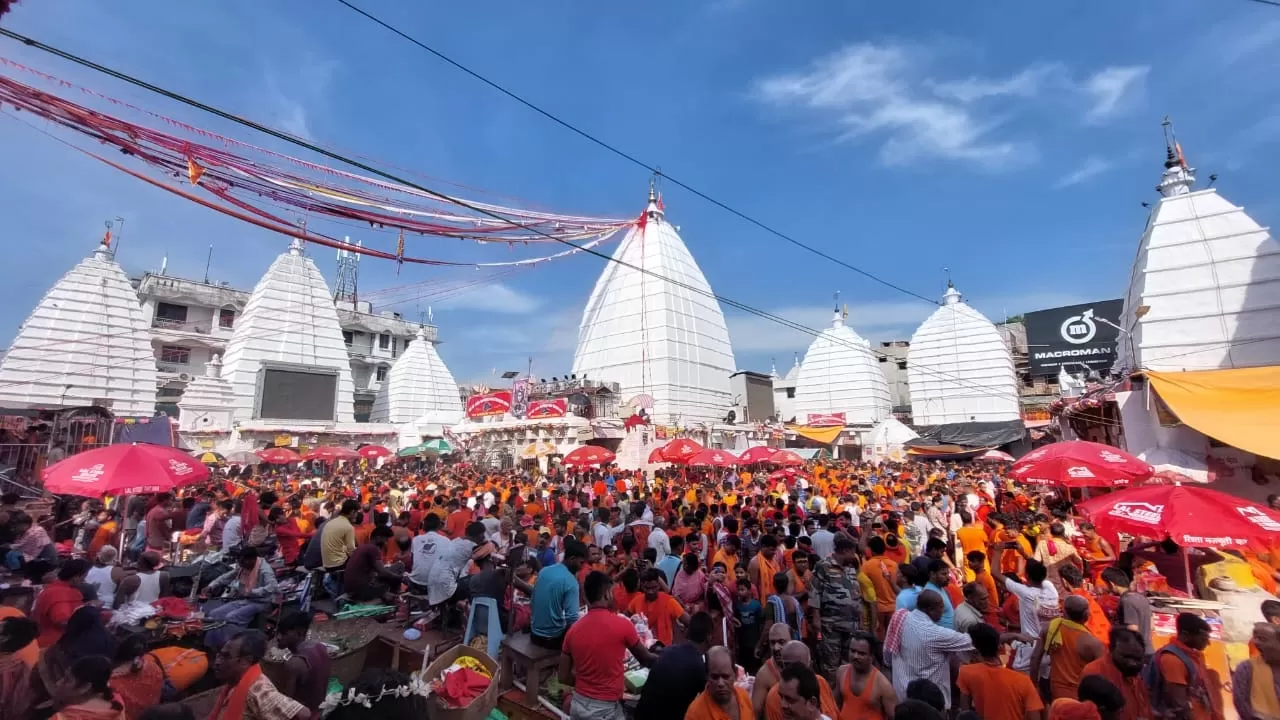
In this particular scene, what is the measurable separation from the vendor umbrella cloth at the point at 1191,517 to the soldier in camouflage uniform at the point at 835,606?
3213 millimetres

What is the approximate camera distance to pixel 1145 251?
16.2 meters

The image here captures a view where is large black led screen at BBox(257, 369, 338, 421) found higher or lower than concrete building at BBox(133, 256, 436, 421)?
lower

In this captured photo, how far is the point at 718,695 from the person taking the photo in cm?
333

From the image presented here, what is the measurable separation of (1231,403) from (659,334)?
23141 mm

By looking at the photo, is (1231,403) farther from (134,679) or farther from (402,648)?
(134,679)

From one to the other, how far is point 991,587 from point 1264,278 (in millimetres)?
14858

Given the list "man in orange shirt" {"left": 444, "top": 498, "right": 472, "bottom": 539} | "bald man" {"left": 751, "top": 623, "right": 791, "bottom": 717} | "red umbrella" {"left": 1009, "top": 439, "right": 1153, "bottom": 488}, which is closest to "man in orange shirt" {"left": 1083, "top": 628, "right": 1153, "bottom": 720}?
"bald man" {"left": 751, "top": 623, "right": 791, "bottom": 717}

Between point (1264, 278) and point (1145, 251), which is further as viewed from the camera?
point (1145, 251)

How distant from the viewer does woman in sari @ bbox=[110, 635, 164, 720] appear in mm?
3941

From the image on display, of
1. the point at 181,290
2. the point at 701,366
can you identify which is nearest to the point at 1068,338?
the point at 701,366

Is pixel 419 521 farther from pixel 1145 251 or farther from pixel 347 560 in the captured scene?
pixel 1145 251

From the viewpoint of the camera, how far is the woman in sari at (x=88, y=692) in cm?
313

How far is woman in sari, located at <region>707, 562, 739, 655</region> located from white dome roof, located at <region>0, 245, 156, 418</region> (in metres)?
31.8

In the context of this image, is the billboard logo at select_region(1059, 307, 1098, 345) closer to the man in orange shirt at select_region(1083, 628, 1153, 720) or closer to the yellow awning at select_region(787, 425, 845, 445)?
the yellow awning at select_region(787, 425, 845, 445)
